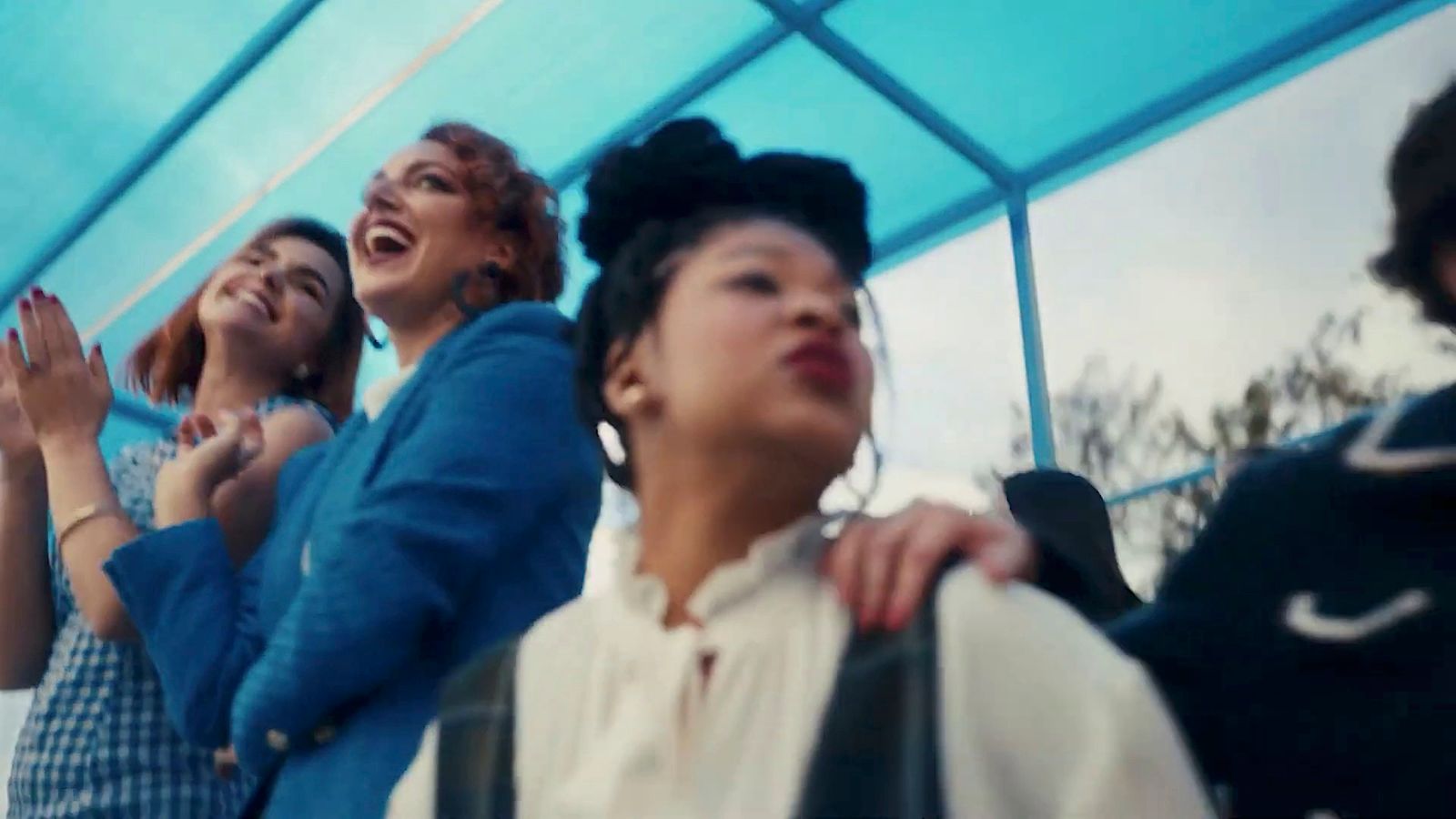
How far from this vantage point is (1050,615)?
0.68 meters

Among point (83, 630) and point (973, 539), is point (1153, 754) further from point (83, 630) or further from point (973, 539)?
point (83, 630)

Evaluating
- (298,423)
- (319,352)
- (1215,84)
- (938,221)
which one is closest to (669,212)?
(298,423)

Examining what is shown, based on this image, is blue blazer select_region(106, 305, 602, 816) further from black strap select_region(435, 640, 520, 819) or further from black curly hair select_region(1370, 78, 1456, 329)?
black curly hair select_region(1370, 78, 1456, 329)

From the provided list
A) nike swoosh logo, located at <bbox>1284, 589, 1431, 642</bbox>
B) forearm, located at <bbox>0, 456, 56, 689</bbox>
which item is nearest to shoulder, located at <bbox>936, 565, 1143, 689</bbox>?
nike swoosh logo, located at <bbox>1284, 589, 1431, 642</bbox>

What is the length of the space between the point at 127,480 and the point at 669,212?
812 mm

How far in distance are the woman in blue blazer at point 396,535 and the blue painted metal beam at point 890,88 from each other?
3.90 ft

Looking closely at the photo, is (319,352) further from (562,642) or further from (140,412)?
(140,412)

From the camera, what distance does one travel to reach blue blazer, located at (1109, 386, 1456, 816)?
685 millimetres

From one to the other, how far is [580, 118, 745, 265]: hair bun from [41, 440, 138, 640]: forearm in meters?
0.53

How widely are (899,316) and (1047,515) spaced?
1489mm

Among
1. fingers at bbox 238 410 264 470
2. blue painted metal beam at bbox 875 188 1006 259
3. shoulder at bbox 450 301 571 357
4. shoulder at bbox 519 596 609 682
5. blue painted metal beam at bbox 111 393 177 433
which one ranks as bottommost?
shoulder at bbox 519 596 609 682

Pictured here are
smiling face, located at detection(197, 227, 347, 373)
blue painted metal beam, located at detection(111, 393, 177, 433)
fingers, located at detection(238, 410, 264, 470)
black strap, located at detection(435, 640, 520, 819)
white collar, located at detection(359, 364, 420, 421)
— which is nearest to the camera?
black strap, located at detection(435, 640, 520, 819)

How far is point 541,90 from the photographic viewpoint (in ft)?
8.15

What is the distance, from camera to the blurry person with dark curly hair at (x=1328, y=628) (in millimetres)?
685
